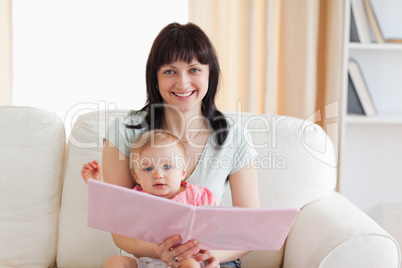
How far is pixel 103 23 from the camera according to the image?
2.78 meters

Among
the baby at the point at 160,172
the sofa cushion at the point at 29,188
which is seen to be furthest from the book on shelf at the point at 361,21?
the sofa cushion at the point at 29,188

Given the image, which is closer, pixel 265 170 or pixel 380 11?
pixel 265 170

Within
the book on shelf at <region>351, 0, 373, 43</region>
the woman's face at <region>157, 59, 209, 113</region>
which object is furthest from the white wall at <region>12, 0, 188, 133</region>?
the woman's face at <region>157, 59, 209, 113</region>

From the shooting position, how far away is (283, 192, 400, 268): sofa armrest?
1.52 m

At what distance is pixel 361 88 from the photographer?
2.68 m

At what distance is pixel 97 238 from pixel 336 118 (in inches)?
55.1

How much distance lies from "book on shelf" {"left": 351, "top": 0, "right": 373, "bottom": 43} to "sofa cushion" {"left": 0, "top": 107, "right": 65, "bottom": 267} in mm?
1588

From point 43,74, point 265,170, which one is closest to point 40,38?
point 43,74

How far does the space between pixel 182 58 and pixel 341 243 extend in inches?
29.4

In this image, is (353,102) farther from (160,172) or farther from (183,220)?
(183,220)

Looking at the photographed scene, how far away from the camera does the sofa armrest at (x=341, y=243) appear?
1.52 m

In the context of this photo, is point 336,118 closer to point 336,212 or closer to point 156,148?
Answer: point 336,212

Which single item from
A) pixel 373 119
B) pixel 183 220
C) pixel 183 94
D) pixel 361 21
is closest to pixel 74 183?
pixel 183 94

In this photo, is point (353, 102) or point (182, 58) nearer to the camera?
point (182, 58)
